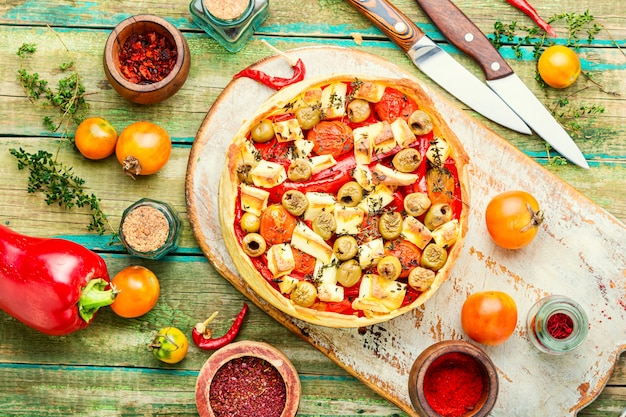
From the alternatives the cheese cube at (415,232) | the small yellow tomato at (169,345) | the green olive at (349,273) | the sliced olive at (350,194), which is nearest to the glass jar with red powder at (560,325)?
the cheese cube at (415,232)

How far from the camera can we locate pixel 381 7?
3.77m

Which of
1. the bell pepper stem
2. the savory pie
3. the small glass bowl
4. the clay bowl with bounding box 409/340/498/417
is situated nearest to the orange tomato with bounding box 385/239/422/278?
the savory pie

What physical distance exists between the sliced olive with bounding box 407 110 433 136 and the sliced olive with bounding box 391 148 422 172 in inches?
4.4

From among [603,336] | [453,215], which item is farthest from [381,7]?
[603,336]

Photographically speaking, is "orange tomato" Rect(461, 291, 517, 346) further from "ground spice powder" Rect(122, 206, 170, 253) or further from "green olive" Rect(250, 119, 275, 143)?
"ground spice powder" Rect(122, 206, 170, 253)

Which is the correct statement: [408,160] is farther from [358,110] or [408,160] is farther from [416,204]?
[358,110]

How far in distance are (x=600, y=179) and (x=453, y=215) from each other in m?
0.99

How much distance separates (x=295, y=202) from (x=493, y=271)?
116 centimetres

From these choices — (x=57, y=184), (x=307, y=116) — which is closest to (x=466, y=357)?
(x=307, y=116)

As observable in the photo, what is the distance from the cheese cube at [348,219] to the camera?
3357 millimetres

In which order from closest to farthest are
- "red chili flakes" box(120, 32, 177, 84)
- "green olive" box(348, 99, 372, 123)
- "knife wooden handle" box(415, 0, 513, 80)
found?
1. "green olive" box(348, 99, 372, 123)
2. "red chili flakes" box(120, 32, 177, 84)
3. "knife wooden handle" box(415, 0, 513, 80)

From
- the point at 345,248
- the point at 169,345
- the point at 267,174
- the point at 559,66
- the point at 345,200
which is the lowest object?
the point at 169,345

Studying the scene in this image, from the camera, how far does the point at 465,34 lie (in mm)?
3811

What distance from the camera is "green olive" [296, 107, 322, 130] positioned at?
133 inches
